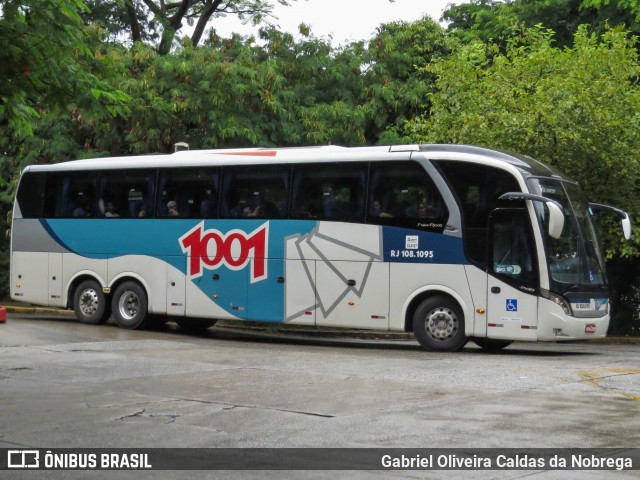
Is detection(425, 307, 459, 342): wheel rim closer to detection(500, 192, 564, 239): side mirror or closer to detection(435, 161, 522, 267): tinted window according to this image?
detection(435, 161, 522, 267): tinted window

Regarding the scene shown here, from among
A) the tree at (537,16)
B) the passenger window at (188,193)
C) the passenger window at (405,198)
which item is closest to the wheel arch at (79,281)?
the passenger window at (188,193)

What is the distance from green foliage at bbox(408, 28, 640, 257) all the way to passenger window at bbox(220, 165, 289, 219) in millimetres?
5508

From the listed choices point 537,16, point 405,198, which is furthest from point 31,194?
point 537,16

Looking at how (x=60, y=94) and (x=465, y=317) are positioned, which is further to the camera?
(x=465, y=317)

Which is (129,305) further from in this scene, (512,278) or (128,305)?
(512,278)

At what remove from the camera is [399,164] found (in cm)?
1964

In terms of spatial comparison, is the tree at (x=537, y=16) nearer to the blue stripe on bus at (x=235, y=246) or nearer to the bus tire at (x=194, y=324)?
the blue stripe on bus at (x=235, y=246)

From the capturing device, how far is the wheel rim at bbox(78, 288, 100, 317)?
78.7 feet

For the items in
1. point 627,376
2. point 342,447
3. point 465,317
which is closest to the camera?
point 342,447

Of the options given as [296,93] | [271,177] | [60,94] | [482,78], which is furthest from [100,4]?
[60,94]

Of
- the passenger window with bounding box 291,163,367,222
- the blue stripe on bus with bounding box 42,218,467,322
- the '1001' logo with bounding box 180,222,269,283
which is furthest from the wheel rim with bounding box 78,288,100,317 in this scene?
the passenger window with bounding box 291,163,367,222

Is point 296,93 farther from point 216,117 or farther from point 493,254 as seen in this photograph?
point 493,254

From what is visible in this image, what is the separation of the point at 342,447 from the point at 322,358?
28.2 ft

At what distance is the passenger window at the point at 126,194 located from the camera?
2292cm
